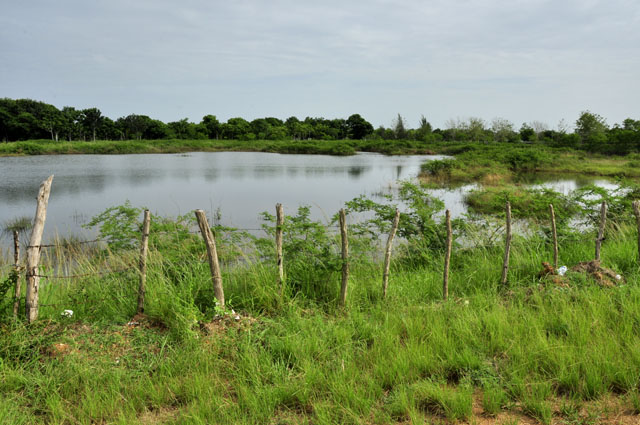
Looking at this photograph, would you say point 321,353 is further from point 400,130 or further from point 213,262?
point 400,130

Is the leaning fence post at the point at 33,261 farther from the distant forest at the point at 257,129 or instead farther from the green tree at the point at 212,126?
the green tree at the point at 212,126

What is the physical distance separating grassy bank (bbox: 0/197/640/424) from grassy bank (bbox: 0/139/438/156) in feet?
195

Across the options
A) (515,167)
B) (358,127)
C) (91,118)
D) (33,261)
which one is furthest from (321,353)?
(358,127)

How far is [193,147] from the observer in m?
72.9

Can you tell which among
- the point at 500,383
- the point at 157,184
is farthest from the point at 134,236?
the point at 157,184

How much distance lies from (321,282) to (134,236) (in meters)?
A: 4.50

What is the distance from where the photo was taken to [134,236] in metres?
8.27

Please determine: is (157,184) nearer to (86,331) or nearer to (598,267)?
(86,331)

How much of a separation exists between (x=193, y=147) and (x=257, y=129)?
75.0 ft

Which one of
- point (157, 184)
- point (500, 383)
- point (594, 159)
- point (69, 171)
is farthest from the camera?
point (594, 159)

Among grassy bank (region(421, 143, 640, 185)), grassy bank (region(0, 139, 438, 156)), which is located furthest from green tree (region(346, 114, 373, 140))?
grassy bank (region(421, 143, 640, 185))

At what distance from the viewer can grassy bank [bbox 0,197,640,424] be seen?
3.18 m

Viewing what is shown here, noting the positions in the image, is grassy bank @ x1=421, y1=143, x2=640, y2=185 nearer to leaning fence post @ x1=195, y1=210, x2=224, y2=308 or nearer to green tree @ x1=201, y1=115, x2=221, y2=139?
leaning fence post @ x1=195, y1=210, x2=224, y2=308

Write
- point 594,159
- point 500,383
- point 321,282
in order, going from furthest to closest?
point 594,159
point 321,282
point 500,383
